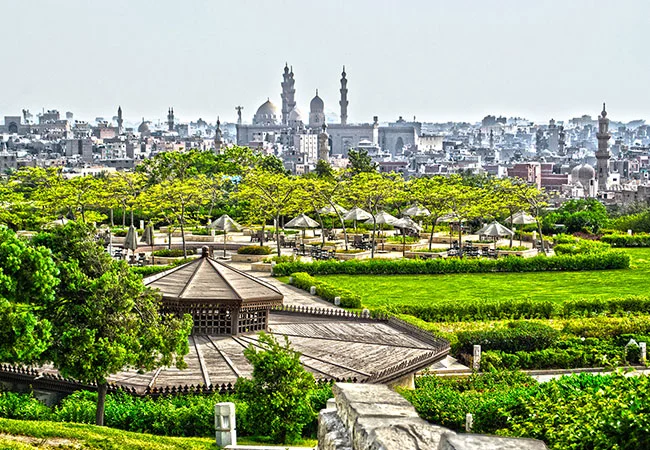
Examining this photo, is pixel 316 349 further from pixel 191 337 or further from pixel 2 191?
pixel 2 191

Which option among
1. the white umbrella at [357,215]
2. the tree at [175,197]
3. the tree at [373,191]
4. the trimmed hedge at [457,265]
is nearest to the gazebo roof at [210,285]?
the trimmed hedge at [457,265]

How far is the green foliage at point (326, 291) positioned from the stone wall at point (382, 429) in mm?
22169

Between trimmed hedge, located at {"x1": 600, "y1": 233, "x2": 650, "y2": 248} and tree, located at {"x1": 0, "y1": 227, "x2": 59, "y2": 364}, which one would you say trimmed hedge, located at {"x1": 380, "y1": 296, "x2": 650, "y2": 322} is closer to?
tree, located at {"x1": 0, "y1": 227, "x2": 59, "y2": 364}

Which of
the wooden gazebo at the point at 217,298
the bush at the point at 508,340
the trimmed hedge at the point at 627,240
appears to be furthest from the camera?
the trimmed hedge at the point at 627,240

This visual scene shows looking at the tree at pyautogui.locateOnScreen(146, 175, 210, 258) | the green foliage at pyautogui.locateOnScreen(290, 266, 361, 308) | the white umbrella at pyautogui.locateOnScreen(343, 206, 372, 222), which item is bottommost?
the green foliage at pyautogui.locateOnScreen(290, 266, 361, 308)

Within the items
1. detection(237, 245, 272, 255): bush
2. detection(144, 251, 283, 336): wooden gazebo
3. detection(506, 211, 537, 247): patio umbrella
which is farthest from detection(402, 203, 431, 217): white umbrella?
detection(144, 251, 283, 336): wooden gazebo

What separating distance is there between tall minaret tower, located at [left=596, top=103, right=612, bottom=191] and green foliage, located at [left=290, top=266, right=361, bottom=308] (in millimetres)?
114962

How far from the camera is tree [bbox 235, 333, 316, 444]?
16.2 meters

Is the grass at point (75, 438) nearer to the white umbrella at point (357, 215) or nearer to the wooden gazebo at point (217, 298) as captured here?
the wooden gazebo at point (217, 298)

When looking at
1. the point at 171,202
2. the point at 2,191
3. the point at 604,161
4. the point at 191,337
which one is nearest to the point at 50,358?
the point at 191,337

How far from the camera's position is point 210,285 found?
23438 mm

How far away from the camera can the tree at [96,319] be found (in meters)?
16.2

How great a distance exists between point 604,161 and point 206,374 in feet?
481

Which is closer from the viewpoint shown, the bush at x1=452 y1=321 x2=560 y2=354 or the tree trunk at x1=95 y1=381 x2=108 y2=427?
the tree trunk at x1=95 y1=381 x2=108 y2=427
